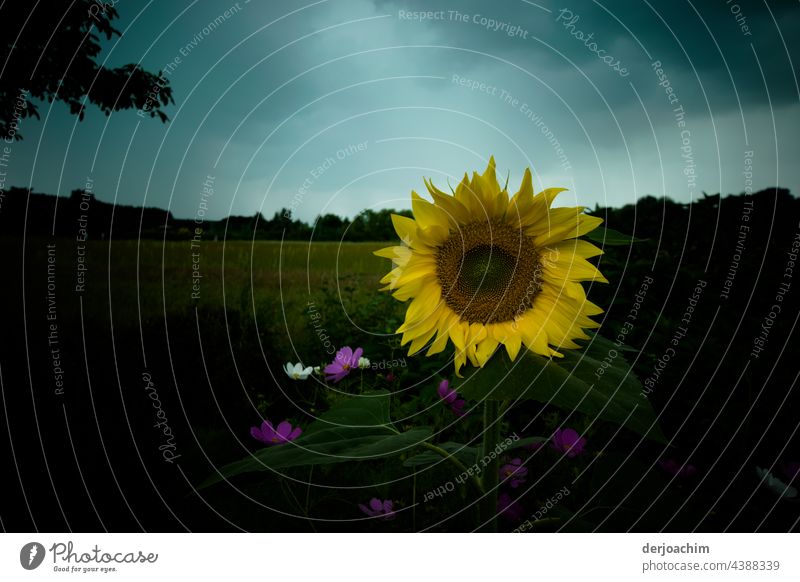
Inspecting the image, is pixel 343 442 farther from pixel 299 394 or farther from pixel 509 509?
pixel 299 394

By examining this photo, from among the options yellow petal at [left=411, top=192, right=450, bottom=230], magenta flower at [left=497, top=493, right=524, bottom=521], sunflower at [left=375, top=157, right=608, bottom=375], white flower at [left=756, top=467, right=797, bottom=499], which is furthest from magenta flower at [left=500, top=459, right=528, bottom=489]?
yellow petal at [left=411, top=192, right=450, bottom=230]

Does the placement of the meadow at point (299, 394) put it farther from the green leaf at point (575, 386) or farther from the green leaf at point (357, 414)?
the green leaf at point (575, 386)

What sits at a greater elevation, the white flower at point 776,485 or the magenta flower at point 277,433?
the magenta flower at point 277,433

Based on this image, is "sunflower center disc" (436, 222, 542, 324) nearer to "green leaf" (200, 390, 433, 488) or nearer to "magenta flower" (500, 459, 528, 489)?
"green leaf" (200, 390, 433, 488)

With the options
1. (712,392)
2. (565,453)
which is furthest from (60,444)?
(712,392)
